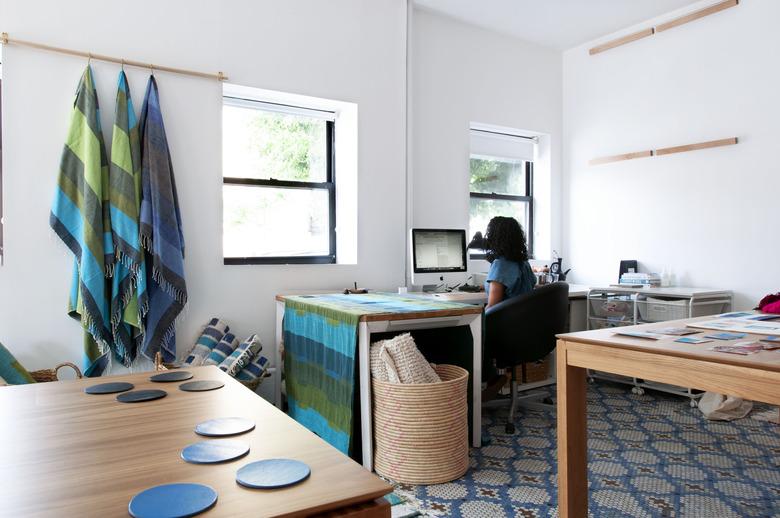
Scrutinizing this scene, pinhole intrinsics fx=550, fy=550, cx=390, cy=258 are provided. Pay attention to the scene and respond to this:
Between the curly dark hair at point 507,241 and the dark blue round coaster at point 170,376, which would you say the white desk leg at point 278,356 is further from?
the dark blue round coaster at point 170,376

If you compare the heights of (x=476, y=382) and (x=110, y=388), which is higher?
(x=110, y=388)

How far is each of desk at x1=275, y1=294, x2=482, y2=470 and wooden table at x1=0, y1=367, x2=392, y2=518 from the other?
1.32 meters

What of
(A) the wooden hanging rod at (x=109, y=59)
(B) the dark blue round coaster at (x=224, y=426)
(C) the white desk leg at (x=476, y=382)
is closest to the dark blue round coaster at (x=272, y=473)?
(B) the dark blue round coaster at (x=224, y=426)

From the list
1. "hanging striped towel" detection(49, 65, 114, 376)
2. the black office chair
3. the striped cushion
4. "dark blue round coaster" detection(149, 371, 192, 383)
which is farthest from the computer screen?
"dark blue round coaster" detection(149, 371, 192, 383)

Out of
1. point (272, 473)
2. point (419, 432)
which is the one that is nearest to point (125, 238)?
point (419, 432)

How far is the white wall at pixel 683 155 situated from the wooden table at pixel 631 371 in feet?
7.96

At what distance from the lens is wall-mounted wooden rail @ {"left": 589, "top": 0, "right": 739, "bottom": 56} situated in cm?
387

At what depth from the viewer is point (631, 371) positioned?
5.01 feet

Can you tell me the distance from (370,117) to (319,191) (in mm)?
637

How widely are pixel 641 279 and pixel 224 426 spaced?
12.5 feet

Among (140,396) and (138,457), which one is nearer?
(138,457)

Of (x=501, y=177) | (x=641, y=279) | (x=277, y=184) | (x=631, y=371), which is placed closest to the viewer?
(x=631, y=371)

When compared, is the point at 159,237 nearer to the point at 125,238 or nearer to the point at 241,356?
the point at 125,238

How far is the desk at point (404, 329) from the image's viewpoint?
2482mm
